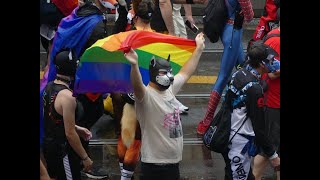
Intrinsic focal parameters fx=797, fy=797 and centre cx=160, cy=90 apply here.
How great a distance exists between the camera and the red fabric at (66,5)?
31.0 feet

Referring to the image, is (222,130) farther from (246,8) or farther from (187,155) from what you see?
(246,8)

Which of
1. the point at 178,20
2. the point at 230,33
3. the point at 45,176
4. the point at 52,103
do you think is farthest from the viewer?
the point at 178,20

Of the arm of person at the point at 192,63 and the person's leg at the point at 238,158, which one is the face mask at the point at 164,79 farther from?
the person's leg at the point at 238,158

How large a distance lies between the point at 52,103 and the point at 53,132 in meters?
0.27

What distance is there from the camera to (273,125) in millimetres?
7977

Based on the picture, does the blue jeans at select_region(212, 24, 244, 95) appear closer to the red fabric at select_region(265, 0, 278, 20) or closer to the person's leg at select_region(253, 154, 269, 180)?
the red fabric at select_region(265, 0, 278, 20)

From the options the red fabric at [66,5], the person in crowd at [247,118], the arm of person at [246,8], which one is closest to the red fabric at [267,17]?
the arm of person at [246,8]

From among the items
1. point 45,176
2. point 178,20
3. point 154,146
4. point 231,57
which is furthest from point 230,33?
point 45,176

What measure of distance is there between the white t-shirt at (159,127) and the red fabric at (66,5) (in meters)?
3.08

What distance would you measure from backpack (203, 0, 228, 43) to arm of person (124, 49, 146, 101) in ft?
10.3

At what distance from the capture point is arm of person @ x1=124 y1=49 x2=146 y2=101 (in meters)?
6.32
